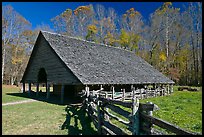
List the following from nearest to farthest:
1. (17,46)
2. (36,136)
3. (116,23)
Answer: (36,136)
(17,46)
(116,23)

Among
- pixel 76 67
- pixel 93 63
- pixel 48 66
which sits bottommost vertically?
pixel 76 67

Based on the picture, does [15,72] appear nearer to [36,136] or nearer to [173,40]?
[173,40]

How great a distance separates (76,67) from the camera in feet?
60.3

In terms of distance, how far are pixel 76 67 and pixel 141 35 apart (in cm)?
3300

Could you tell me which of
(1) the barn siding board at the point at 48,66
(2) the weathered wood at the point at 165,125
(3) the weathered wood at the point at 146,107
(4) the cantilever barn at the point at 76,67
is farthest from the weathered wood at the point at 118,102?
(1) the barn siding board at the point at 48,66

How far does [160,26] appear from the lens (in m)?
46.2

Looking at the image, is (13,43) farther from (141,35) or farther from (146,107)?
(146,107)

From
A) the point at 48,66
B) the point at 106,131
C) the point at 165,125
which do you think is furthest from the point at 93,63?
the point at 165,125

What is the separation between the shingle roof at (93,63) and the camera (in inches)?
723

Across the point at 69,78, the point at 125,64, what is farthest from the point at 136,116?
the point at 125,64

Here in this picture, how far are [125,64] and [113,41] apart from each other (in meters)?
22.8

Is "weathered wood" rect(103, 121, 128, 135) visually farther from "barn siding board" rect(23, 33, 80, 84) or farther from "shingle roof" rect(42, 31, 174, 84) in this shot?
"barn siding board" rect(23, 33, 80, 84)

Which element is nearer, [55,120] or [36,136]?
[36,136]

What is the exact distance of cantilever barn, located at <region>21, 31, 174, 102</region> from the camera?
18156mm
